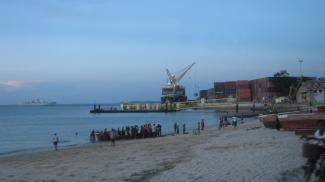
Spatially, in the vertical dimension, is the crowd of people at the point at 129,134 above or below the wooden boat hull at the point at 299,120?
below

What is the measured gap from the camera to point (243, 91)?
5940 inches

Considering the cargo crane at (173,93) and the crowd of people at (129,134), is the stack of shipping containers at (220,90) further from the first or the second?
the crowd of people at (129,134)

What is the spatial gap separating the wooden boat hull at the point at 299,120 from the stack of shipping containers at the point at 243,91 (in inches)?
4674

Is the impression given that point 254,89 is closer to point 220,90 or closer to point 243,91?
point 243,91

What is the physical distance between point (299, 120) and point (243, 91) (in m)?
124

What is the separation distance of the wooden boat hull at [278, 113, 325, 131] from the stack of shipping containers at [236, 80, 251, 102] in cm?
11871

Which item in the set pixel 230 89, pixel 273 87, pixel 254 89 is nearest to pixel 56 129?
pixel 273 87

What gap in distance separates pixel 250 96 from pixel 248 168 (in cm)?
13631

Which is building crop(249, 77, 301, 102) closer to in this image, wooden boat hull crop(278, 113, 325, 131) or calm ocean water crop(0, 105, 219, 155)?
calm ocean water crop(0, 105, 219, 155)

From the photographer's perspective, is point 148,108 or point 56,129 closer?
point 56,129

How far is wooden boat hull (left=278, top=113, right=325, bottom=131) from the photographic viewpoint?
25.9 metres

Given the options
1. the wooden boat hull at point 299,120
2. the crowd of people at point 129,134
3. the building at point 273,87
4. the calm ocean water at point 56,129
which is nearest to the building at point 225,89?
the building at point 273,87

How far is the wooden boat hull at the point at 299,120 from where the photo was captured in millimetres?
25938

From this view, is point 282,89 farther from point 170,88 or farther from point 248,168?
point 248,168
